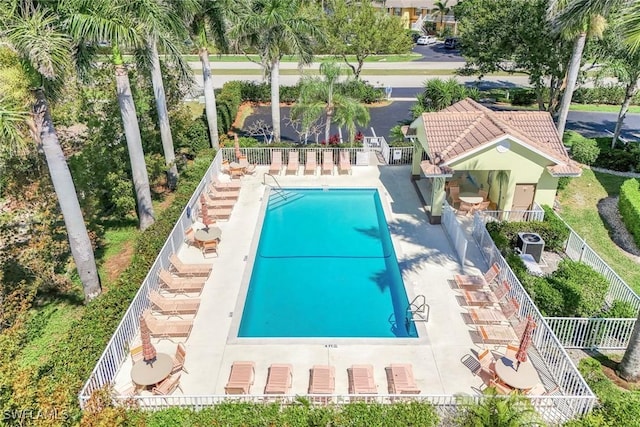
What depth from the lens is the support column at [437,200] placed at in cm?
2033

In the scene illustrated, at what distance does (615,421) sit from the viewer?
34.1 ft

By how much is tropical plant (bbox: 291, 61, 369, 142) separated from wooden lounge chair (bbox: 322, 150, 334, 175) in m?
1.99

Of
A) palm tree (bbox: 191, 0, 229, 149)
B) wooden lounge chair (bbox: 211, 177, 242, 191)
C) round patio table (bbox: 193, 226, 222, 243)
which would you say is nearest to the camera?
round patio table (bbox: 193, 226, 222, 243)

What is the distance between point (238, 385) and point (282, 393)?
44.1 inches

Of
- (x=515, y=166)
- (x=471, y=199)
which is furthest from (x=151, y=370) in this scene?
(x=515, y=166)

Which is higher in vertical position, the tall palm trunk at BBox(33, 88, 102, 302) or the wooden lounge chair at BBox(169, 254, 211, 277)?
the tall palm trunk at BBox(33, 88, 102, 302)

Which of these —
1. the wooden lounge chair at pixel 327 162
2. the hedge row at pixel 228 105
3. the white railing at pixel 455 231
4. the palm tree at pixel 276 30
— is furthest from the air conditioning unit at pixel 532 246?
the hedge row at pixel 228 105

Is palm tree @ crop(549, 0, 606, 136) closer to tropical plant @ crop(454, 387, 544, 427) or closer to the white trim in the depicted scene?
the white trim

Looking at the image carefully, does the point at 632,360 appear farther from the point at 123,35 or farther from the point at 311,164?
the point at 311,164

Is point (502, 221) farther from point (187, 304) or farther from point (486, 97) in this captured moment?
point (486, 97)

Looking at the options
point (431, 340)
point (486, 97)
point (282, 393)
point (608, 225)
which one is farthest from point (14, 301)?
point (486, 97)

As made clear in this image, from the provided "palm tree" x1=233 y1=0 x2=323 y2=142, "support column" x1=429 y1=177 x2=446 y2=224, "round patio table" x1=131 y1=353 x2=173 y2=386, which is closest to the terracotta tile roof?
"support column" x1=429 y1=177 x2=446 y2=224

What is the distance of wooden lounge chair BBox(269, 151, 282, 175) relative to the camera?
86.3 ft

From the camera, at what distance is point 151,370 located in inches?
476
